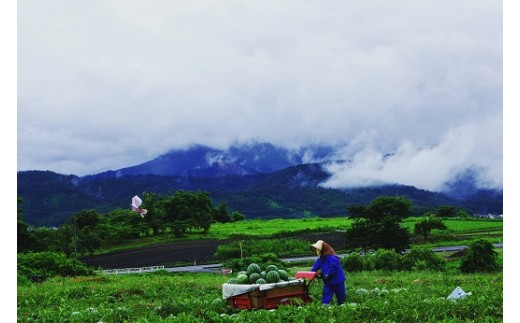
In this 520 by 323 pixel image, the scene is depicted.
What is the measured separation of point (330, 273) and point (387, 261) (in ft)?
37.3

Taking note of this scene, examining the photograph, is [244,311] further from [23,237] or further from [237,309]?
[23,237]

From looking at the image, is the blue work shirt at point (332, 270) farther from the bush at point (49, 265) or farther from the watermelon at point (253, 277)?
the bush at point (49, 265)

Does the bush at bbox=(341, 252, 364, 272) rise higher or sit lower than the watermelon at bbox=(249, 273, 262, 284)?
lower

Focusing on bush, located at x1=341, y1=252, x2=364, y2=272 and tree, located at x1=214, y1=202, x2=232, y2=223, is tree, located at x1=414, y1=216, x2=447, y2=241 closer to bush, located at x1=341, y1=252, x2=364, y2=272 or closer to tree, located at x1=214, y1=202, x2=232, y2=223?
tree, located at x1=214, y1=202, x2=232, y2=223

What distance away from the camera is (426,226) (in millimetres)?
35969

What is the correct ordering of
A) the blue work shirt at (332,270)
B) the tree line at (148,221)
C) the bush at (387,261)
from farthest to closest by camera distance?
the tree line at (148,221) < the bush at (387,261) < the blue work shirt at (332,270)

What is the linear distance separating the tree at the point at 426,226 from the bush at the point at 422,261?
1537cm

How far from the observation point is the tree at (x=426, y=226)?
35.5m

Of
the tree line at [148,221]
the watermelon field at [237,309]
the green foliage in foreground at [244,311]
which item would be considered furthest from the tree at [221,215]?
the green foliage in foreground at [244,311]

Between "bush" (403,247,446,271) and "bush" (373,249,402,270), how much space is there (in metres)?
0.27

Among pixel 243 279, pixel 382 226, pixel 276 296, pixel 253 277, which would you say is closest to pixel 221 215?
pixel 382 226

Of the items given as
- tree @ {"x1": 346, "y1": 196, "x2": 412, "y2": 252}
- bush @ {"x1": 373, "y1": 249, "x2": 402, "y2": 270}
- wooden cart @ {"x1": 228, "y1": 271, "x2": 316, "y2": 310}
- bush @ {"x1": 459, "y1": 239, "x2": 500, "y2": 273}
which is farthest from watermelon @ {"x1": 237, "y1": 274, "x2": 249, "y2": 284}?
tree @ {"x1": 346, "y1": 196, "x2": 412, "y2": 252}

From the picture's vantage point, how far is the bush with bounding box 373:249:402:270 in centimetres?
1969

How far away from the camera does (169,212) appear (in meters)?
40.4
